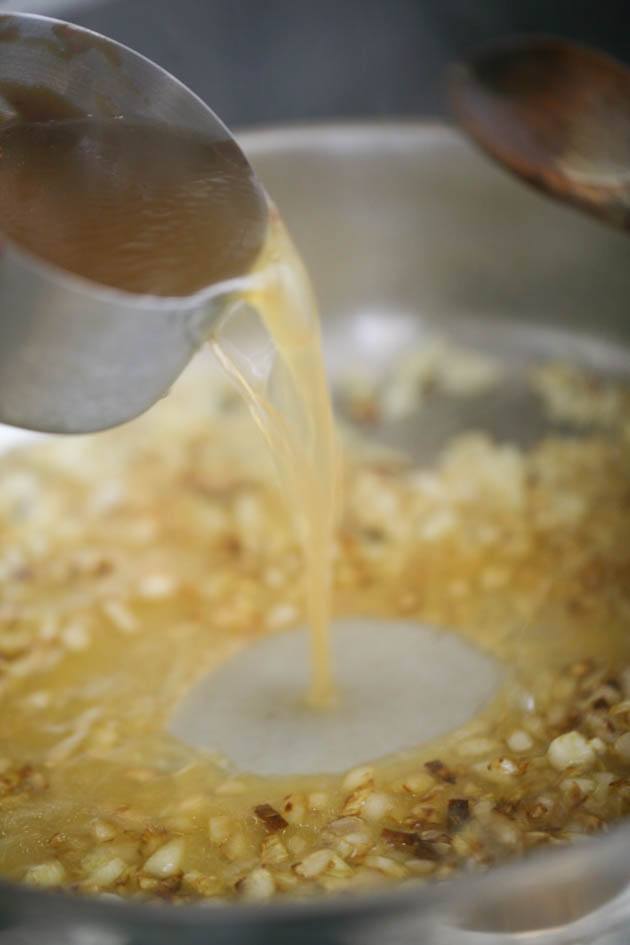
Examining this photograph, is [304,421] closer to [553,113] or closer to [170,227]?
[170,227]

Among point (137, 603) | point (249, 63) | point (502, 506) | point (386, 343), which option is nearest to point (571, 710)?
point (502, 506)

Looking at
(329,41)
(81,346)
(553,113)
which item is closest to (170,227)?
(81,346)

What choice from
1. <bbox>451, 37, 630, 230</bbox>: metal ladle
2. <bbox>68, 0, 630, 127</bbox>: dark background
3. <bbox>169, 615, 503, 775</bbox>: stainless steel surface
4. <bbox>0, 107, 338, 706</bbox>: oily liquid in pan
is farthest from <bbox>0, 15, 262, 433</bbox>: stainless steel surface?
<bbox>68, 0, 630, 127</bbox>: dark background

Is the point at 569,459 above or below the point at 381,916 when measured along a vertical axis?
below

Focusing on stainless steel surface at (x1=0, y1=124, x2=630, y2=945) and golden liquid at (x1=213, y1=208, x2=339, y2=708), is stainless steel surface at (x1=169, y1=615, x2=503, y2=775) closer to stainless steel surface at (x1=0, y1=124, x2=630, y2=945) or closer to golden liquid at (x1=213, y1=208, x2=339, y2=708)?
golden liquid at (x1=213, y1=208, x2=339, y2=708)

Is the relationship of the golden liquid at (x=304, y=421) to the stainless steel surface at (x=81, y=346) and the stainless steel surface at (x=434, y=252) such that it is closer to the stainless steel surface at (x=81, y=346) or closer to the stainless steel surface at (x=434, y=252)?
the stainless steel surface at (x=81, y=346)

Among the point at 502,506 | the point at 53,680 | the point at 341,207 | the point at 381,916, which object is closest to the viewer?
the point at 381,916

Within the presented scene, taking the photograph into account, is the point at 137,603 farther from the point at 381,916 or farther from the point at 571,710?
the point at 381,916
